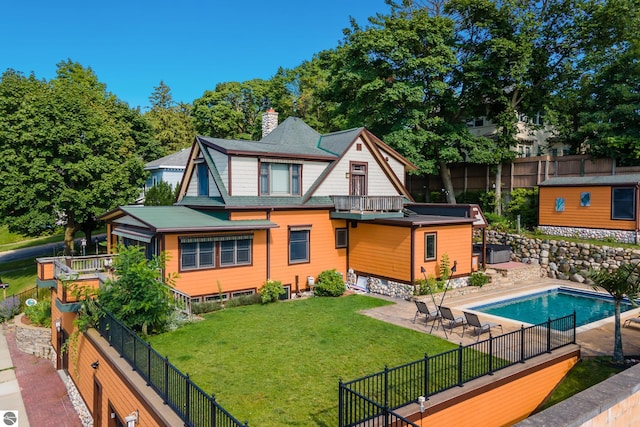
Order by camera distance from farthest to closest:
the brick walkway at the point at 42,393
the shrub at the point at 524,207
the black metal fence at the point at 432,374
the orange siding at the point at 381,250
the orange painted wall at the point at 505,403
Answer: the shrub at the point at 524,207
the orange siding at the point at 381,250
the brick walkway at the point at 42,393
the orange painted wall at the point at 505,403
the black metal fence at the point at 432,374

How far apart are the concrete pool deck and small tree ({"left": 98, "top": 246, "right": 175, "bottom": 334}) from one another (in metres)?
7.86

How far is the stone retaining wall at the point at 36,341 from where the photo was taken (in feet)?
66.0

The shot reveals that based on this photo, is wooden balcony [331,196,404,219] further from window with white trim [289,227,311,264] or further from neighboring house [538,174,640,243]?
neighboring house [538,174,640,243]

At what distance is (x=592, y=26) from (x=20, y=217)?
40.5 m

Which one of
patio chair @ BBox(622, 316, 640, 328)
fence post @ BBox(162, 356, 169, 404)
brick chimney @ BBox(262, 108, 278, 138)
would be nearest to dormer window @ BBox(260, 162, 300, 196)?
brick chimney @ BBox(262, 108, 278, 138)

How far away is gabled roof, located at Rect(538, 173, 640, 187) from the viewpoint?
72.6 ft

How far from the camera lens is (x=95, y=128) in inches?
1222

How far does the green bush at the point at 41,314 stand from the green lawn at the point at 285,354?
10432 mm

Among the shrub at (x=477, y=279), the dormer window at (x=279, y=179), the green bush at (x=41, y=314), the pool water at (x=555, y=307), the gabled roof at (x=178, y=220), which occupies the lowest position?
the green bush at (x=41, y=314)

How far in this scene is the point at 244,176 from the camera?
1941cm

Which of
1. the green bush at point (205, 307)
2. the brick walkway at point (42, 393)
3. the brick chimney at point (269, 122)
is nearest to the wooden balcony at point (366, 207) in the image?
the green bush at point (205, 307)

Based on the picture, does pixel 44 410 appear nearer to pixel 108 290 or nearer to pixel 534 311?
pixel 108 290

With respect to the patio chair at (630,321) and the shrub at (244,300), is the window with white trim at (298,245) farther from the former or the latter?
the patio chair at (630,321)

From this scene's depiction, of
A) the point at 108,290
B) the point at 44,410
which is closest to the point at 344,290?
A: the point at 108,290
